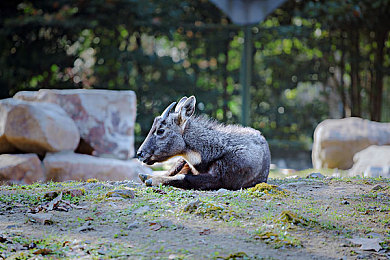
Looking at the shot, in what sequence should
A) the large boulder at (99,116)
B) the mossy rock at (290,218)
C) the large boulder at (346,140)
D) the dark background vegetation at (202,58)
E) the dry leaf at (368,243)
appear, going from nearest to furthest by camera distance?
the dry leaf at (368,243)
the mossy rock at (290,218)
the large boulder at (99,116)
the large boulder at (346,140)
the dark background vegetation at (202,58)

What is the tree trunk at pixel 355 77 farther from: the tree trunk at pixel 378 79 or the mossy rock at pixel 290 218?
the mossy rock at pixel 290 218

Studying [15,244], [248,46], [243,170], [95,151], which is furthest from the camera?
[248,46]

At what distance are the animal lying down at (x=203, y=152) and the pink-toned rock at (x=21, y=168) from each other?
2509 mm

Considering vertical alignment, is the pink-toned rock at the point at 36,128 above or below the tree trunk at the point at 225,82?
below

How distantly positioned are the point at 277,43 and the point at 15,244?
883 cm

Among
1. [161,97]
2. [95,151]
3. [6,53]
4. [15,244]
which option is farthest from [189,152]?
[6,53]

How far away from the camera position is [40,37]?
11375 mm

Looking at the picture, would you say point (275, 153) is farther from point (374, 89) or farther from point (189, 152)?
point (189, 152)

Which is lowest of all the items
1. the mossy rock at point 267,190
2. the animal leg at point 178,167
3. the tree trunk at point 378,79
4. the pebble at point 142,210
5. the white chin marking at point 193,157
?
the pebble at point 142,210

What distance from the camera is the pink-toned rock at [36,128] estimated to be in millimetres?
7340

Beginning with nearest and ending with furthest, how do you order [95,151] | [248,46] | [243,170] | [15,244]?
[15,244], [243,170], [95,151], [248,46]

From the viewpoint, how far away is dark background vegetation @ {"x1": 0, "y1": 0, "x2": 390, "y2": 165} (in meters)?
11.2

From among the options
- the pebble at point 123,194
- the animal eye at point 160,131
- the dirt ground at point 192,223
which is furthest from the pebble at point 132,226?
the animal eye at point 160,131

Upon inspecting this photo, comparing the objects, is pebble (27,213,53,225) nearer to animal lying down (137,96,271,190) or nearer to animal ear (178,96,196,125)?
animal lying down (137,96,271,190)
